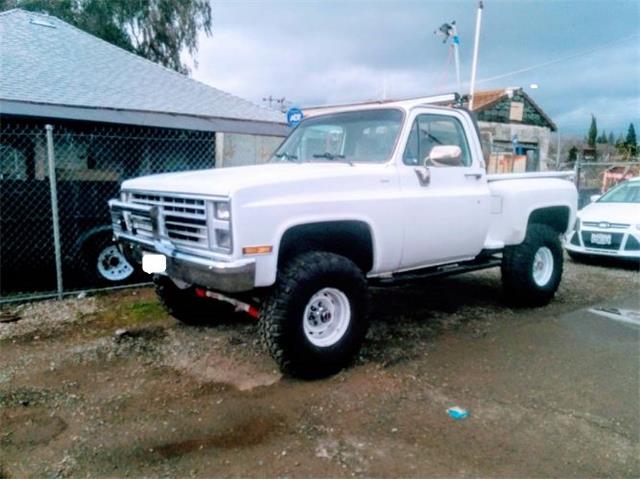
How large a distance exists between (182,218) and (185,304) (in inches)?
61.2

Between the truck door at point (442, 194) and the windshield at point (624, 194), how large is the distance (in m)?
5.43

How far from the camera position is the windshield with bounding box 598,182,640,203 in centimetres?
883

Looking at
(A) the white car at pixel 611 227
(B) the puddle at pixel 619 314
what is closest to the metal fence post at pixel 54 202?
(B) the puddle at pixel 619 314

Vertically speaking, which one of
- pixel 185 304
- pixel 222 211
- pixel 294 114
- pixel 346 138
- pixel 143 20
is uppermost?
pixel 143 20

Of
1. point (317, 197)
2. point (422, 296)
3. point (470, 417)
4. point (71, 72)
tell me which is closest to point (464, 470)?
point (470, 417)

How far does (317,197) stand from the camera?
361 cm

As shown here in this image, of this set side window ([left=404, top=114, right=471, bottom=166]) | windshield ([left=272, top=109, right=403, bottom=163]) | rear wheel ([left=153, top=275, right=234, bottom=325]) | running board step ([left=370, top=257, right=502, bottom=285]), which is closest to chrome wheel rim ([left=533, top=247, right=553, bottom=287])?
running board step ([left=370, top=257, right=502, bottom=285])

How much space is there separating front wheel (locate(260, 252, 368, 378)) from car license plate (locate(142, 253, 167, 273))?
0.82 metres

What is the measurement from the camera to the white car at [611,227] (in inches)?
315

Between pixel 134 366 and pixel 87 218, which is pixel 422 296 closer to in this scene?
pixel 134 366

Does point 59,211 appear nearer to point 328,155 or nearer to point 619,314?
point 328,155

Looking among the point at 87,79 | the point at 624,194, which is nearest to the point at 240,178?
the point at 87,79

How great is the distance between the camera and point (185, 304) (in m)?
4.91

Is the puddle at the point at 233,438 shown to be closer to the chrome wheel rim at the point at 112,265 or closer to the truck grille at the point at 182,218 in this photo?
the truck grille at the point at 182,218
